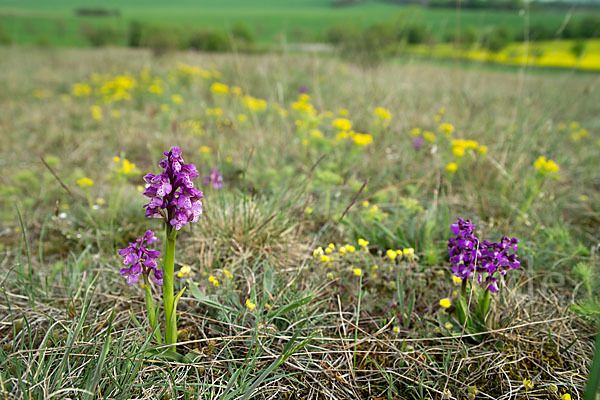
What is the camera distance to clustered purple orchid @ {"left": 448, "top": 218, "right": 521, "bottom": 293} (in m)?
1.61

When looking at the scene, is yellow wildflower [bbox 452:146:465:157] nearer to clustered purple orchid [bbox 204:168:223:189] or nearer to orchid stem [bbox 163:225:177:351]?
clustered purple orchid [bbox 204:168:223:189]

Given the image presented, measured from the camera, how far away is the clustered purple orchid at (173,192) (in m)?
1.27

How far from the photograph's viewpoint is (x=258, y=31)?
525cm

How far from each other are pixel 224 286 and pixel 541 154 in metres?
3.45

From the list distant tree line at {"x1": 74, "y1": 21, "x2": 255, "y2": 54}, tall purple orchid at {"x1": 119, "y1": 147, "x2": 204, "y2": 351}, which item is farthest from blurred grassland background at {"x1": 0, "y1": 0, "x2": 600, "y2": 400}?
distant tree line at {"x1": 74, "y1": 21, "x2": 255, "y2": 54}

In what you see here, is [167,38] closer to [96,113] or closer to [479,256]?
[96,113]

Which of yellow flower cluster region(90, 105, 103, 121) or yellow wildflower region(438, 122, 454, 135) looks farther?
yellow flower cluster region(90, 105, 103, 121)

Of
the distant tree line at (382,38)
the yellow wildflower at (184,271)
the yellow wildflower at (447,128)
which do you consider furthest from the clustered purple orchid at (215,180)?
the distant tree line at (382,38)

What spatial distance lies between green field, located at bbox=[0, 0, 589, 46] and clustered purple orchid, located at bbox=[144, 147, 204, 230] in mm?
2479

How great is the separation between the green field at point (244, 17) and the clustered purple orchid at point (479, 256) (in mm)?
2493

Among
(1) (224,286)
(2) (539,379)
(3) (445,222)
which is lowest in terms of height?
(2) (539,379)

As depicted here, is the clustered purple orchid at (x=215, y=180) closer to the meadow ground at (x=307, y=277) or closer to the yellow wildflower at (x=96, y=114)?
the meadow ground at (x=307, y=277)

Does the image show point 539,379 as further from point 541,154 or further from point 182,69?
point 182,69

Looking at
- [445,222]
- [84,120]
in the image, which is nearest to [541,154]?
[445,222]
